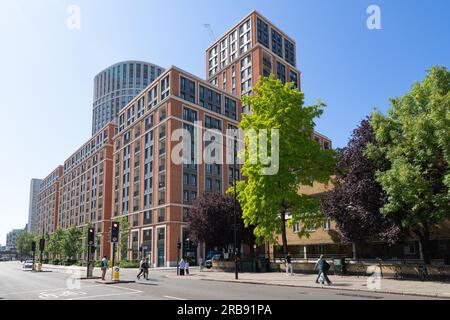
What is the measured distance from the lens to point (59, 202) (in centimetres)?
13400

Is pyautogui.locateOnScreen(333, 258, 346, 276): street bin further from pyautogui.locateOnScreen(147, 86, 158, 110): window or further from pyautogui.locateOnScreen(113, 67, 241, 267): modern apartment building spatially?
pyautogui.locateOnScreen(147, 86, 158, 110): window

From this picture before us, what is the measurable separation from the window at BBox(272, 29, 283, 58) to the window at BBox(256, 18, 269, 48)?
2.79 m

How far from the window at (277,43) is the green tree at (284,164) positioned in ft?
225

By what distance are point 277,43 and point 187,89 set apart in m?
37.0

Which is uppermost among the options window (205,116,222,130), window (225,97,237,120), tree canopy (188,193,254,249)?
window (225,97,237,120)

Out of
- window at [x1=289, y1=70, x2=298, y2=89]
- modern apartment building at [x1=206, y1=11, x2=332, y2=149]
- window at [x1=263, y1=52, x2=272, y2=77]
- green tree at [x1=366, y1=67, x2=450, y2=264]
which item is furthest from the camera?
window at [x1=289, y1=70, x2=298, y2=89]

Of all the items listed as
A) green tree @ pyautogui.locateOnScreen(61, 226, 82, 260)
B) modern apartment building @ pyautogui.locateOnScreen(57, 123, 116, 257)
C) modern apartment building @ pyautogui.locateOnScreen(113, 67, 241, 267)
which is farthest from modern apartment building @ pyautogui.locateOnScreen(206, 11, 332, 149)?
green tree @ pyautogui.locateOnScreen(61, 226, 82, 260)

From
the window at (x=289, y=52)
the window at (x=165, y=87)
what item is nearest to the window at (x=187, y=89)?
the window at (x=165, y=87)

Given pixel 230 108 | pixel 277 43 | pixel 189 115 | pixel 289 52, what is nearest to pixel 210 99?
pixel 230 108

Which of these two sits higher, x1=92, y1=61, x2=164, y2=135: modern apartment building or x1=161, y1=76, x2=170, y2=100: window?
x1=92, y1=61, x2=164, y2=135: modern apartment building

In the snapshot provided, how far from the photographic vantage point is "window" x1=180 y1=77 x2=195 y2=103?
6925cm
